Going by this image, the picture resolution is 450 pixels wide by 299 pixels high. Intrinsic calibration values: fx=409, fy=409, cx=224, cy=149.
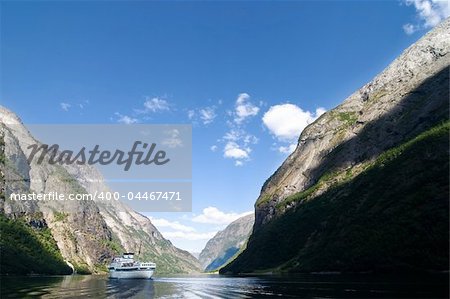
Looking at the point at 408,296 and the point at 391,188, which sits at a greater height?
the point at 391,188

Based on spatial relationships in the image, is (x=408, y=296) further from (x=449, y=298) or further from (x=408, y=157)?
(x=408, y=157)

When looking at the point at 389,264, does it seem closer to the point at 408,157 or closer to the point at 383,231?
the point at 383,231

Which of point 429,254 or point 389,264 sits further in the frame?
point 389,264

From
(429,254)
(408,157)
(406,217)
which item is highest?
(408,157)

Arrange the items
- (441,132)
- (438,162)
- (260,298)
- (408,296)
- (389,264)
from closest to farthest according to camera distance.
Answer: (408,296) → (260,298) → (389,264) → (438,162) → (441,132)

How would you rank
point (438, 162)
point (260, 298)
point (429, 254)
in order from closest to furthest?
1. point (260, 298)
2. point (429, 254)
3. point (438, 162)

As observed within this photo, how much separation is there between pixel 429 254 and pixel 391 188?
57702mm

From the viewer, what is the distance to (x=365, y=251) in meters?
177

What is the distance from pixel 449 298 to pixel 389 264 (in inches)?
4551

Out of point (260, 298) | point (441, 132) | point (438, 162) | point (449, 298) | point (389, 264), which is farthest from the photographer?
point (441, 132)

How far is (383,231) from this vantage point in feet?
569

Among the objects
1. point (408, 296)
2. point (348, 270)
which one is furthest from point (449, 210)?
point (408, 296)

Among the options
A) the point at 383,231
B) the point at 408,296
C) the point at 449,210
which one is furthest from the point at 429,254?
the point at 408,296

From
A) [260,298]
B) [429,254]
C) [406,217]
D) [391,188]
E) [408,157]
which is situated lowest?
[260,298]
